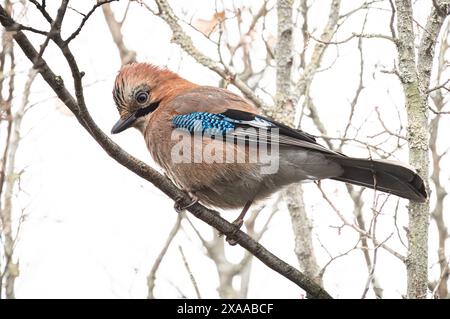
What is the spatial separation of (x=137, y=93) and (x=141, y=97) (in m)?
0.06

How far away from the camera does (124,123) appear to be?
727 cm

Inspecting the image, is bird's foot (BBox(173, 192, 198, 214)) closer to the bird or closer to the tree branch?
the tree branch

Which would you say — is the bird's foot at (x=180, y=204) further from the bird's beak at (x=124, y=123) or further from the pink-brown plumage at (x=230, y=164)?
the bird's beak at (x=124, y=123)

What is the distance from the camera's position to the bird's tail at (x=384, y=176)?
605 centimetres

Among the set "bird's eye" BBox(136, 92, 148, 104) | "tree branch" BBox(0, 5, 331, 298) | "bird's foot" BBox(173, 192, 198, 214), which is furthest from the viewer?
"bird's eye" BBox(136, 92, 148, 104)

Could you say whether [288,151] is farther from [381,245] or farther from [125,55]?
[125,55]

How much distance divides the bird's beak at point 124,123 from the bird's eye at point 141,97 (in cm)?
16

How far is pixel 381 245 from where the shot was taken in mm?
5875

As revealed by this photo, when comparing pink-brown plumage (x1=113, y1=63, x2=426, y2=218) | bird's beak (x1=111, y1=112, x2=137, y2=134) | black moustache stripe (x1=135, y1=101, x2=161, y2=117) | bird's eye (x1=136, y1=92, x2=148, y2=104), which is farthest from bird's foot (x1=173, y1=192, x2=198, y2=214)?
bird's eye (x1=136, y1=92, x2=148, y2=104)

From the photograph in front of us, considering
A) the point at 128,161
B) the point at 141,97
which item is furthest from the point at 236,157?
the point at 128,161

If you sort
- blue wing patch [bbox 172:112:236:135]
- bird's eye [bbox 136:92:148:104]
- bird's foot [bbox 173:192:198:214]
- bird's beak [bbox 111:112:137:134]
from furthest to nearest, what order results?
bird's eye [bbox 136:92:148:104] → bird's beak [bbox 111:112:137:134] → blue wing patch [bbox 172:112:236:135] → bird's foot [bbox 173:192:198:214]

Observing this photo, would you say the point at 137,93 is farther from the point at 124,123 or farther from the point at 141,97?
the point at 124,123

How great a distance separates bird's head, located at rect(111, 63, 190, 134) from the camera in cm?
733

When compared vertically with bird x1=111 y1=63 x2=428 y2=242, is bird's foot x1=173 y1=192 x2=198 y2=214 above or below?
below
